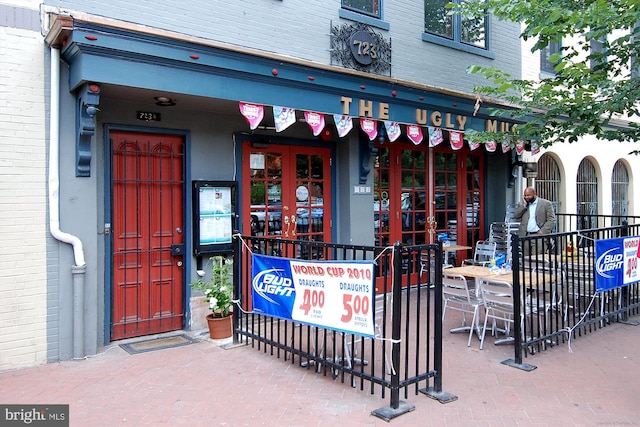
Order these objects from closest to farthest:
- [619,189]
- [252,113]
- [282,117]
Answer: [252,113] < [282,117] < [619,189]

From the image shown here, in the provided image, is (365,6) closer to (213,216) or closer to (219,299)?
(213,216)

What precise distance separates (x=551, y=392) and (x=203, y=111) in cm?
498

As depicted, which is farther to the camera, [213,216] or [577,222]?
[577,222]

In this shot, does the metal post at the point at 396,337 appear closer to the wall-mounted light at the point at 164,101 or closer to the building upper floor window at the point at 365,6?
the wall-mounted light at the point at 164,101

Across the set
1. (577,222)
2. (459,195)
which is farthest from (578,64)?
(577,222)

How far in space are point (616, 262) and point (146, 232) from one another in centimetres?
579

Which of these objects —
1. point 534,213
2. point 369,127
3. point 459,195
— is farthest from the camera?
point 459,195

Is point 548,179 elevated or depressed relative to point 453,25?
depressed

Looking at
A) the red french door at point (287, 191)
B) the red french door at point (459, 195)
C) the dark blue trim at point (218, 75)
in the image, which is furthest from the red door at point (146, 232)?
the red french door at point (459, 195)

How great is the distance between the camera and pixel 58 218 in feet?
17.2

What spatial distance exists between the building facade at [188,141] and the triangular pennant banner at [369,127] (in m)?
0.02

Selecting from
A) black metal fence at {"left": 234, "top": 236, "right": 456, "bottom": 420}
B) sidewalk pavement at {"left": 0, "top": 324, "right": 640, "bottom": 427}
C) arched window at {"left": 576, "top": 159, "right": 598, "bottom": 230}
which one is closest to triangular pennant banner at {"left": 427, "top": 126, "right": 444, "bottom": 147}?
black metal fence at {"left": 234, "top": 236, "right": 456, "bottom": 420}

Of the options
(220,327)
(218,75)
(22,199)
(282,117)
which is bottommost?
(220,327)

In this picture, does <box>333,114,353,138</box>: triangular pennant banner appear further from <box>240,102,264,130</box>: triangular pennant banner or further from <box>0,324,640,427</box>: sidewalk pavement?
<box>0,324,640,427</box>: sidewalk pavement
